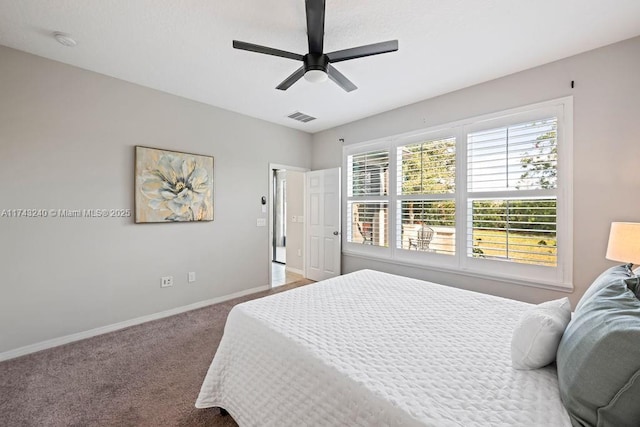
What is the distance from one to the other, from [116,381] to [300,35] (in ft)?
10.1

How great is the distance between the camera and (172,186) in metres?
3.26

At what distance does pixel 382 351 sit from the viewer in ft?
4.17

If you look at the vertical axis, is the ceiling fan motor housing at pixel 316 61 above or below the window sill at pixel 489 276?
above

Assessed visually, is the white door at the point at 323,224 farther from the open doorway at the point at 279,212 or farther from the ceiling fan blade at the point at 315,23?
the ceiling fan blade at the point at 315,23

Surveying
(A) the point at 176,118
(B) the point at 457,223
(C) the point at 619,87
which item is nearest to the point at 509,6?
(C) the point at 619,87

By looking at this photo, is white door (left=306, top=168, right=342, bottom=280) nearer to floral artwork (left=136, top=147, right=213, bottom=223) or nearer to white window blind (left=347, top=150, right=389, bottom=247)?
white window blind (left=347, top=150, right=389, bottom=247)

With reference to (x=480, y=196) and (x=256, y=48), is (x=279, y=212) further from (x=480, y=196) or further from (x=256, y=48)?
(x=256, y=48)

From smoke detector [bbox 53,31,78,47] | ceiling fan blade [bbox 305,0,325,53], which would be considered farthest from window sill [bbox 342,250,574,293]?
smoke detector [bbox 53,31,78,47]

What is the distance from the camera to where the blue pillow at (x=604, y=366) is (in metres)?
0.72

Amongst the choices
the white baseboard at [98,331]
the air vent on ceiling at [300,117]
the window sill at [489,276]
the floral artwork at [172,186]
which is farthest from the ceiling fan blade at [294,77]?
the white baseboard at [98,331]

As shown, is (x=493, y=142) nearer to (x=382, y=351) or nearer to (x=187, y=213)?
(x=382, y=351)

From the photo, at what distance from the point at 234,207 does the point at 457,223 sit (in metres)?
3.01

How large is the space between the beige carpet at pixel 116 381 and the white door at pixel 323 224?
2122 millimetres

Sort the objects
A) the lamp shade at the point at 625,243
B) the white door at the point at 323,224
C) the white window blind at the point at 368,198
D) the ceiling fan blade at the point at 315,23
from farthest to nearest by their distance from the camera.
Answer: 1. the white door at the point at 323,224
2. the white window blind at the point at 368,198
3. the lamp shade at the point at 625,243
4. the ceiling fan blade at the point at 315,23
